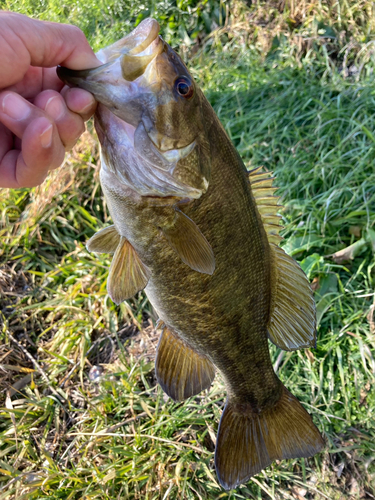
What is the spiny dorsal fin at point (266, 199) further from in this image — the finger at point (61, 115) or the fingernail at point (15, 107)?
the fingernail at point (15, 107)

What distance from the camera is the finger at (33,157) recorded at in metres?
1.25

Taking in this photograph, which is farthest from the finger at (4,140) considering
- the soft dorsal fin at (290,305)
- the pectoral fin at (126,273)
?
the soft dorsal fin at (290,305)

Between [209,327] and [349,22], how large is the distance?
4287 mm

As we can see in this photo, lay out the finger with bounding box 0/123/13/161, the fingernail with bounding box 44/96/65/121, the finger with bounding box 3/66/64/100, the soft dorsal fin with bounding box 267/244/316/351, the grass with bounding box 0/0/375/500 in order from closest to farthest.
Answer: the fingernail with bounding box 44/96/65/121
the finger with bounding box 3/66/64/100
the finger with bounding box 0/123/13/161
the soft dorsal fin with bounding box 267/244/316/351
the grass with bounding box 0/0/375/500

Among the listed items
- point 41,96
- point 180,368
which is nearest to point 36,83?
point 41,96

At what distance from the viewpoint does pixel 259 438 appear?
6.09ft

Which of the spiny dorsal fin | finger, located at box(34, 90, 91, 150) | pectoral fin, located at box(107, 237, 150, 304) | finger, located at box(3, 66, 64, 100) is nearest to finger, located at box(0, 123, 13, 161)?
finger, located at box(3, 66, 64, 100)

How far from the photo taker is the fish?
1.24 meters

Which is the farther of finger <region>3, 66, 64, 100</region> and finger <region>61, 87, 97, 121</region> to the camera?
finger <region>3, 66, 64, 100</region>

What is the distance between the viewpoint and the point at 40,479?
2.40 metres

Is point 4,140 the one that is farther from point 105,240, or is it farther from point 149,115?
point 149,115

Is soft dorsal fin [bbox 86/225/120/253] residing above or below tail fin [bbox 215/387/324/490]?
above

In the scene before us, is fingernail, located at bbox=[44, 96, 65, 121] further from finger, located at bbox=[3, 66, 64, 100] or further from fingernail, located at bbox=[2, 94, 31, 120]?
finger, located at bbox=[3, 66, 64, 100]

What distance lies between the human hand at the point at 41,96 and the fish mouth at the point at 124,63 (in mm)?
47
